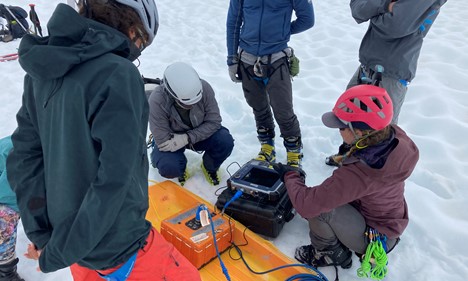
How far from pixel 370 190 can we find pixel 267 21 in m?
1.80

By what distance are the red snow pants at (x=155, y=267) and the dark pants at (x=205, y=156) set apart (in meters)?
1.77

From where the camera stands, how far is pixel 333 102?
16.1ft

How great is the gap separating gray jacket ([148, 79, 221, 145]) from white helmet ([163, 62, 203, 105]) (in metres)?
0.20

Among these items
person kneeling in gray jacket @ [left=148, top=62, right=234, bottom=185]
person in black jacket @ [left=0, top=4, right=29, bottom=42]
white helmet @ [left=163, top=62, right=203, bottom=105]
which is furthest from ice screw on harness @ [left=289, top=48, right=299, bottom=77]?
person in black jacket @ [left=0, top=4, right=29, bottom=42]

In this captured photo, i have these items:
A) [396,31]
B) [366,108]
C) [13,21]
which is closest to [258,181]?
[366,108]

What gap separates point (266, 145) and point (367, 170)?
67.8 inches

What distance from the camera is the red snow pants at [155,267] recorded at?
1.63m

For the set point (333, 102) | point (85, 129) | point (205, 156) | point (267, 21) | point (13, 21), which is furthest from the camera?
point (13, 21)

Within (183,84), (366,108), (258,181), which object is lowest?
(258,181)

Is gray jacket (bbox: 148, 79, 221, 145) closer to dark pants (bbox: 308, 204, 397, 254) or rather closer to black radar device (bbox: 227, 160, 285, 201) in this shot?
black radar device (bbox: 227, 160, 285, 201)

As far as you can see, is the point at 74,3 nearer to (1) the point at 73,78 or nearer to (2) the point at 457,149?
(1) the point at 73,78

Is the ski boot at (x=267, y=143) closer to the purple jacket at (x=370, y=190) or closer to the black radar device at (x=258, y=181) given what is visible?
the black radar device at (x=258, y=181)

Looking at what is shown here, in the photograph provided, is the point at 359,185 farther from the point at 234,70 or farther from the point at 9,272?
the point at 9,272

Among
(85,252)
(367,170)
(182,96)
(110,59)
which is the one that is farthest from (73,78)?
(182,96)
